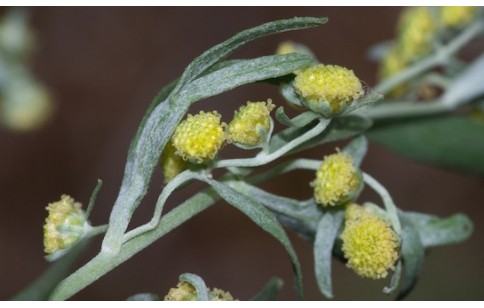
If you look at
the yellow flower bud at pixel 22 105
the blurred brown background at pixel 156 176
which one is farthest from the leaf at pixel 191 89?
the blurred brown background at pixel 156 176

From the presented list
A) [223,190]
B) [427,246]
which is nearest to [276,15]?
[427,246]

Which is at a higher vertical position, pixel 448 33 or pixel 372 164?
pixel 448 33

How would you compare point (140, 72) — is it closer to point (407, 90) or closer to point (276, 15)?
point (276, 15)

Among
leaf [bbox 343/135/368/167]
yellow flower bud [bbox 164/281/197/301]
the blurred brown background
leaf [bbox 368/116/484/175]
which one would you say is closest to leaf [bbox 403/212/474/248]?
leaf [bbox 343/135/368/167]

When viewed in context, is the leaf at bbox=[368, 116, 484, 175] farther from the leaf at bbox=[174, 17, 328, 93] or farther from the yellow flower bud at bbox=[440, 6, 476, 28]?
the leaf at bbox=[174, 17, 328, 93]

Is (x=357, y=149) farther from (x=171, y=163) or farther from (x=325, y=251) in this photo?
(x=171, y=163)

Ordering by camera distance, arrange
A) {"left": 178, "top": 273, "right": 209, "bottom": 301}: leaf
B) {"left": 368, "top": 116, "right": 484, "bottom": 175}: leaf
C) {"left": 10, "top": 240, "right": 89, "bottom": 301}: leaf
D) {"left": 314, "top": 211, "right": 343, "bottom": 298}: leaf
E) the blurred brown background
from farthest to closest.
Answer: the blurred brown background → {"left": 368, "top": 116, "right": 484, "bottom": 175}: leaf → {"left": 314, "top": 211, "right": 343, "bottom": 298}: leaf → {"left": 10, "top": 240, "right": 89, "bottom": 301}: leaf → {"left": 178, "top": 273, "right": 209, "bottom": 301}: leaf
